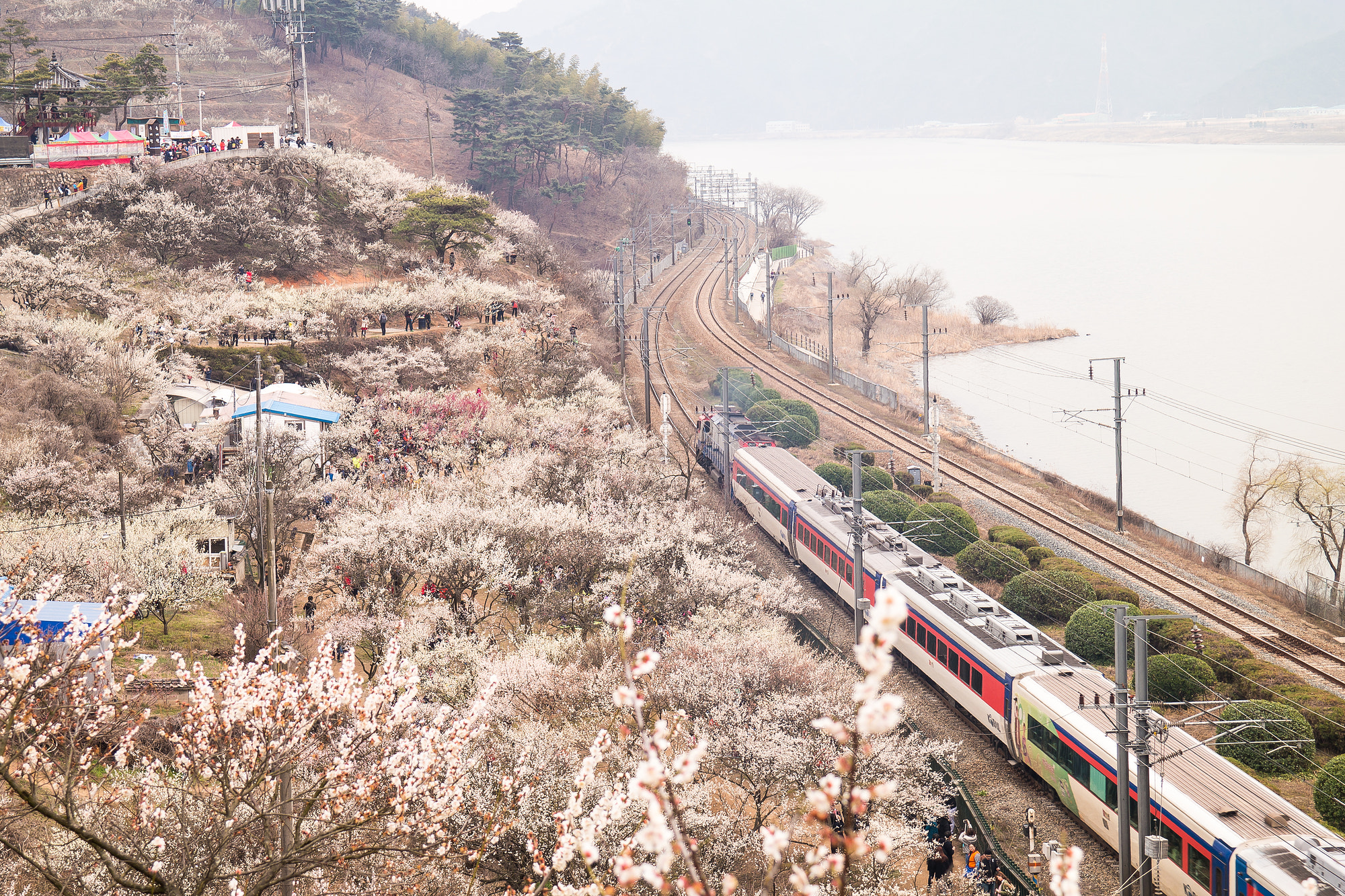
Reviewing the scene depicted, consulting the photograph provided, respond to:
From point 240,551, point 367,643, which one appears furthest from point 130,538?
point 367,643

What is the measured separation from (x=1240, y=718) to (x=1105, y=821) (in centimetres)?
570

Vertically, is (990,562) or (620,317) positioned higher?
(620,317)

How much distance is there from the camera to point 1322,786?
60.9 ft

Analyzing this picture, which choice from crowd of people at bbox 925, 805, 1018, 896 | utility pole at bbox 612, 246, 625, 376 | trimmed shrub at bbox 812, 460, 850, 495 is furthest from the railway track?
crowd of people at bbox 925, 805, 1018, 896

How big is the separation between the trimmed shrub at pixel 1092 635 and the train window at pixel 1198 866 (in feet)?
35.0

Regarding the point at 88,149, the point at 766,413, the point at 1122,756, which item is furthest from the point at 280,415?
the point at 88,149

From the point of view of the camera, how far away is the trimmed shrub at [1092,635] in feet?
85.0

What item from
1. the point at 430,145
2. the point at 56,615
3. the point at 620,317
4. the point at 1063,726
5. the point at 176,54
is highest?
the point at 176,54

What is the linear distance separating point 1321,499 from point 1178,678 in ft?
53.8

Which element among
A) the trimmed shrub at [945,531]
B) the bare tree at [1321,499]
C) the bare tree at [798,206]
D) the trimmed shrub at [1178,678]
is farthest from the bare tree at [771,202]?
the trimmed shrub at [1178,678]

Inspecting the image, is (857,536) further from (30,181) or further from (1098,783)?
(30,181)

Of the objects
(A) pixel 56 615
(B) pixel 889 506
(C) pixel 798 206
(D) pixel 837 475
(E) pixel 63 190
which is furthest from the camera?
(C) pixel 798 206

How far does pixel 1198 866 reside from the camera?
50.4ft

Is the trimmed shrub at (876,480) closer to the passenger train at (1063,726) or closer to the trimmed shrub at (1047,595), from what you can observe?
the passenger train at (1063,726)
